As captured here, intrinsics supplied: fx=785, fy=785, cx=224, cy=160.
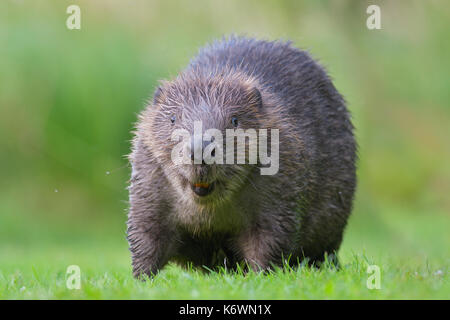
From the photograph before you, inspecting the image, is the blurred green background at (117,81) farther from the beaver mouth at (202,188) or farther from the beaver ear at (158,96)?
the beaver mouth at (202,188)

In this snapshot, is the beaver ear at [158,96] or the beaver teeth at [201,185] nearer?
the beaver teeth at [201,185]

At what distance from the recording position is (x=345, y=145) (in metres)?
7.37

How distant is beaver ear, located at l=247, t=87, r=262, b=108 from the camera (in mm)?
6188

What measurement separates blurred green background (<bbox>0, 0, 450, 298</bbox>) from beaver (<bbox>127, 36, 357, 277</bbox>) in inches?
220

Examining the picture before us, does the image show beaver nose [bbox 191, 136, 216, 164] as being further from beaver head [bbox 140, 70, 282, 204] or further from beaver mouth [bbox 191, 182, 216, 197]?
beaver mouth [bbox 191, 182, 216, 197]

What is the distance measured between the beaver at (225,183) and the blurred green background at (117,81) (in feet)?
18.3

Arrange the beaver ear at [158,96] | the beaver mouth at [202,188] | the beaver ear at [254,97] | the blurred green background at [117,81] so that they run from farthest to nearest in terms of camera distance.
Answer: the blurred green background at [117,81], the beaver ear at [158,96], the beaver ear at [254,97], the beaver mouth at [202,188]

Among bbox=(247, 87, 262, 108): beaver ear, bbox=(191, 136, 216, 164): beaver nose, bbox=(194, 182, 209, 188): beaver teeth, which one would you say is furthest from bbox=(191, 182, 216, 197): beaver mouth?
bbox=(247, 87, 262, 108): beaver ear

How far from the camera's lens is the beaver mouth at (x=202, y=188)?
5645 mm

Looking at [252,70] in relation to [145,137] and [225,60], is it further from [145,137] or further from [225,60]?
[145,137]

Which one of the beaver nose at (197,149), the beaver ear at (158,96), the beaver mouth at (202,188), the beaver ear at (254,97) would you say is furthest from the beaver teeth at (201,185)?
the beaver ear at (158,96)

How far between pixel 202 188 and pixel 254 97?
98 centimetres

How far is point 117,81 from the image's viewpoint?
543 inches

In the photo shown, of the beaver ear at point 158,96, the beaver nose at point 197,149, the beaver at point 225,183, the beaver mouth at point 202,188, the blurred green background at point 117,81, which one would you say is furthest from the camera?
the blurred green background at point 117,81
